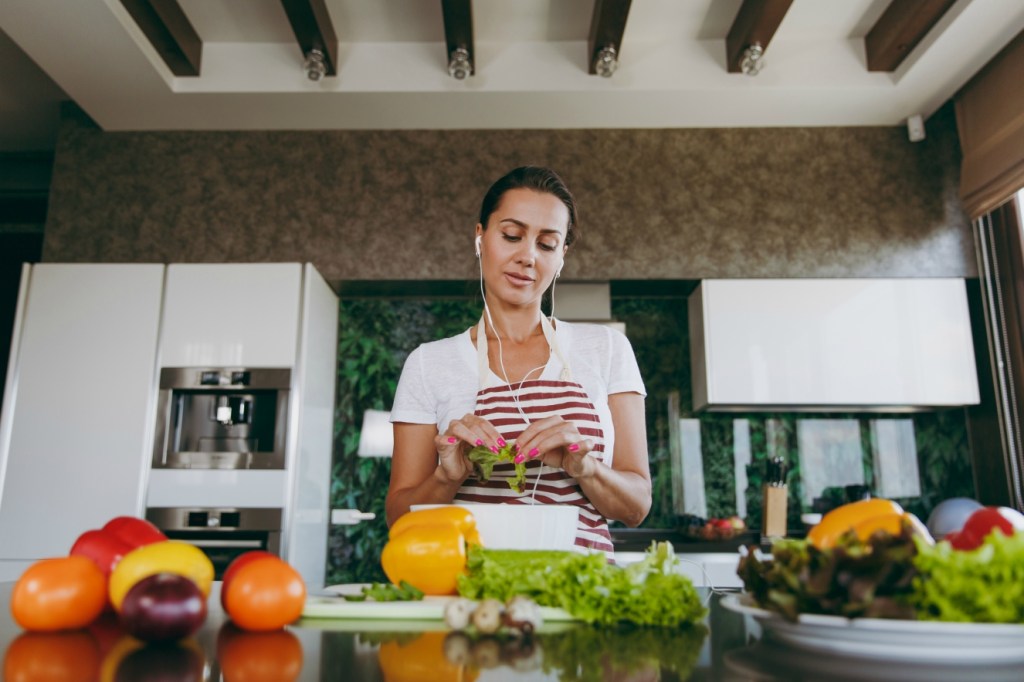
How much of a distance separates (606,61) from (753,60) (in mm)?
570

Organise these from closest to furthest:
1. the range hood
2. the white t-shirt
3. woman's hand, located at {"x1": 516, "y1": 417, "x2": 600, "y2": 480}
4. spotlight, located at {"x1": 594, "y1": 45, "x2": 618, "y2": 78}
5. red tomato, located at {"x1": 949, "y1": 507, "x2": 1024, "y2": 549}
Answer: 1. red tomato, located at {"x1": 949, "y1": 507, "x2": 1024, "y2": 549}
2. woman's hand, located at {"x1": 516, "y1": 417, "x2": 600, "y2": 480}
3. the white t-shirt
4. spotlight, located at {"x1": 594, "y1": 45, "x2": 618, "y2": 78}
5. the range hood

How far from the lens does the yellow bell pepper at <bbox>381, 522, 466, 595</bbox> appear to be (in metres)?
0.86

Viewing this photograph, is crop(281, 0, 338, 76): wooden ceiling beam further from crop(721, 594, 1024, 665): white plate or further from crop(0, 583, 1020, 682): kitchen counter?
crop(721, 594, 1024, 665): white plate

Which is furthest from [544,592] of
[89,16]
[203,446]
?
[89,16]

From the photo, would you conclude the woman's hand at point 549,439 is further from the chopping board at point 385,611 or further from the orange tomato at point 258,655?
the orange tomato at point 258,655

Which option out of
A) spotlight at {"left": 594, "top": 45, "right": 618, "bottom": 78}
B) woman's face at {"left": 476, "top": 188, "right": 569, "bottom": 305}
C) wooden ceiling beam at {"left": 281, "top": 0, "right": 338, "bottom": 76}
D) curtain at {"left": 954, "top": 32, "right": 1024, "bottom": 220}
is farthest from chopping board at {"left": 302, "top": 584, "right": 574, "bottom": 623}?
curtain at {"left": 954, "top": 32, "right": 1024, "bottom": 220}

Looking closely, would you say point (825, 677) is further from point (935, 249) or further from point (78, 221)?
point (78, 221)

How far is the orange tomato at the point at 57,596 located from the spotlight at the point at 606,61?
2.73m

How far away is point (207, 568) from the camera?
31.3 inches

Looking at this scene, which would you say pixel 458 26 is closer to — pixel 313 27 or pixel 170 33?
pixel 313 27

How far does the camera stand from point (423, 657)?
60 cm

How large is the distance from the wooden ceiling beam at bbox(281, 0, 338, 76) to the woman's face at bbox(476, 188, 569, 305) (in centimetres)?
159

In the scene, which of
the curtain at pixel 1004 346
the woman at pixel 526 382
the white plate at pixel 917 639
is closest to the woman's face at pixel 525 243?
the woman at pixel 526 382

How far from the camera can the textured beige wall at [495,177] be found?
3.44m
